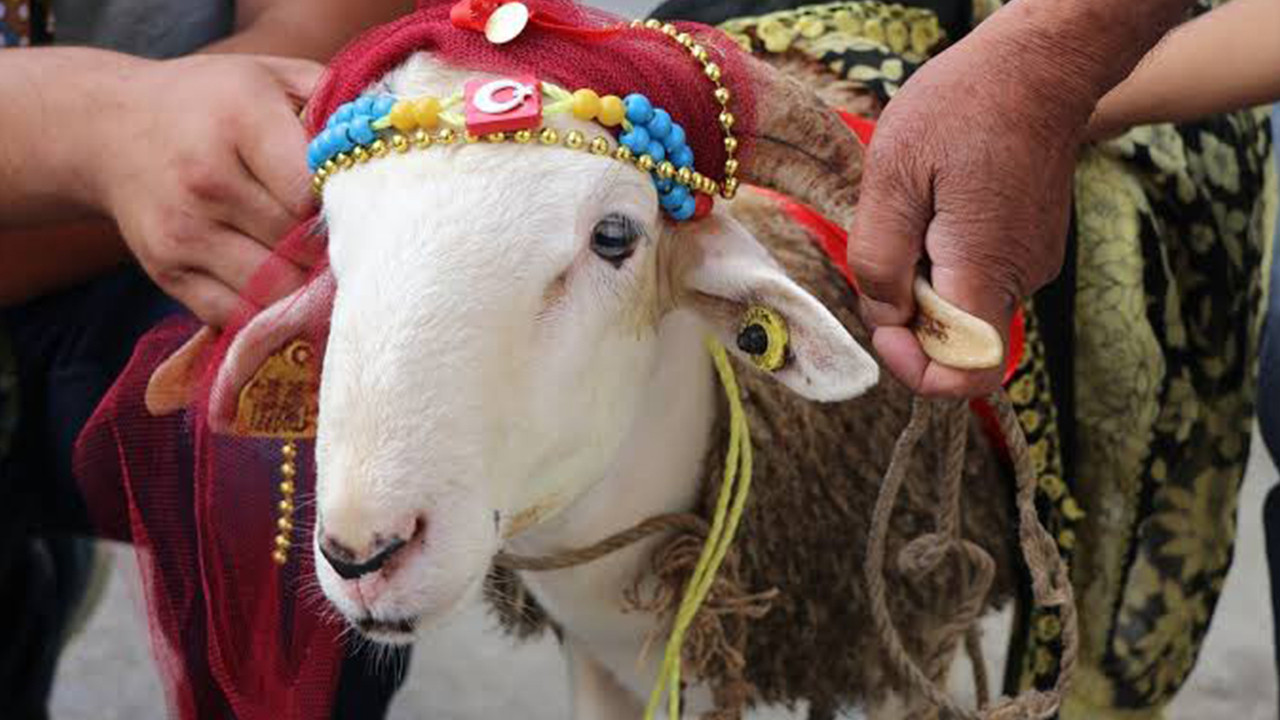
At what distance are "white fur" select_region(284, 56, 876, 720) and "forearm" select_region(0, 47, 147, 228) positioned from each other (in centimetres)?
24

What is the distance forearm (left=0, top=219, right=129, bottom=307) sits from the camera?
1164 mm

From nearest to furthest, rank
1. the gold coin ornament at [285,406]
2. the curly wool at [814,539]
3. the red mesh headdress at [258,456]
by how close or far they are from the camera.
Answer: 1. the red mesh headdress at [258,456]
2. the gold coin ornament at [285,406]
3. the curly wool at [814,539]

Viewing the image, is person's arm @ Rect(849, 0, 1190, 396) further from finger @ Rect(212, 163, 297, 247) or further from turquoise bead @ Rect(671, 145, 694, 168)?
finger @ Rect(212, 163, 297, 247)

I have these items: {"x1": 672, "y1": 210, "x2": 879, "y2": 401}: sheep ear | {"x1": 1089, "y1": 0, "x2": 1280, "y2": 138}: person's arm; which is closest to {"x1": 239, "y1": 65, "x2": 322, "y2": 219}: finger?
{"x1": 672, "y1": 210, "x2": 879, "y2": 401}: sheep ear

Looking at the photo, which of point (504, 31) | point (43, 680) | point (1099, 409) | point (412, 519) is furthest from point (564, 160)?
point (43, 680)

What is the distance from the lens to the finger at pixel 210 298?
34.5 inches

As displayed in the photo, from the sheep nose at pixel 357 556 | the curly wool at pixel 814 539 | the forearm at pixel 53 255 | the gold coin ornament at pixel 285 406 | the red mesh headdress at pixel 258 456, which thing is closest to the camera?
the sheep nose at pixel 357 556

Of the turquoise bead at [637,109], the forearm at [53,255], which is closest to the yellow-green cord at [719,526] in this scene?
the turquoise bead at [637,109]

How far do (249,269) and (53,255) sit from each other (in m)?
0.39

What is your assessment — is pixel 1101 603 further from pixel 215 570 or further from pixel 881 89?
pixel 215 570

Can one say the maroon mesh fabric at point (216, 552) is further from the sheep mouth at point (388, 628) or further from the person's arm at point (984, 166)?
the person's arm at point (984, 166)

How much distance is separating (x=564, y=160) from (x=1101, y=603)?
0.78 m

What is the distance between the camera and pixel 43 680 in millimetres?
1484

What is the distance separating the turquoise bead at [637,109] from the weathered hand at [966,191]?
122 mm
